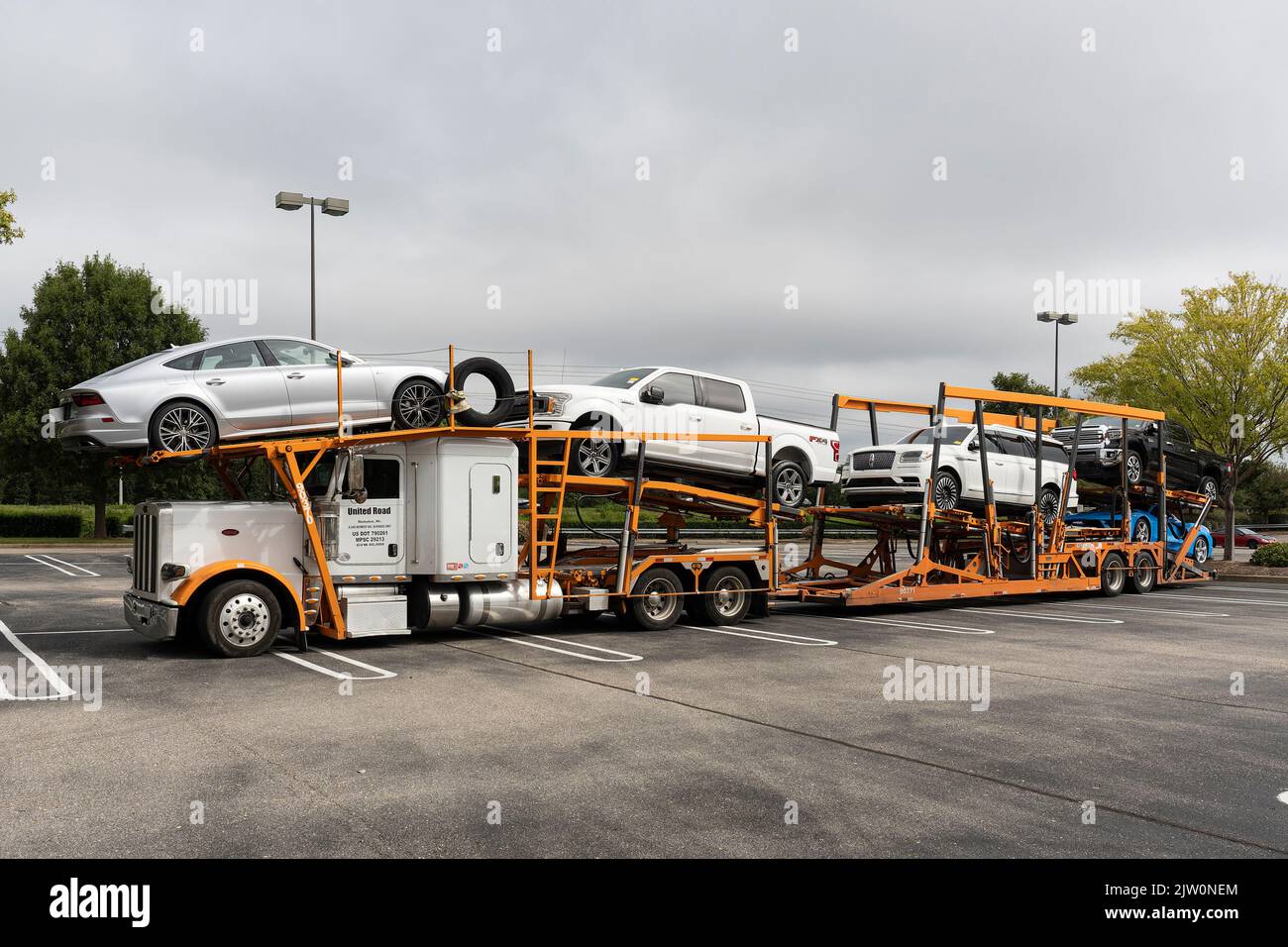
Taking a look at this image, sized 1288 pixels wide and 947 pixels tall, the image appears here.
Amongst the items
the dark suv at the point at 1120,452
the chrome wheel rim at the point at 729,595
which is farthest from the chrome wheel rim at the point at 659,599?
the dark suv at the point at 1120,452

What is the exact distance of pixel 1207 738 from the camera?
7.45 m

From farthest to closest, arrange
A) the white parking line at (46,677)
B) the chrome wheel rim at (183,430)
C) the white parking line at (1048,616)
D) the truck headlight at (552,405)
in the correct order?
the white parking line at (1048,616) → the truck headlight at (552,405) → the chrome wheel rim at (183,430) → the white parking line at (46,677)

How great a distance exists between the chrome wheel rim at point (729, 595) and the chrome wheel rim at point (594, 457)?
2.59 m

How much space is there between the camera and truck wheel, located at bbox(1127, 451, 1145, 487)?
Answer: 63.0 ft

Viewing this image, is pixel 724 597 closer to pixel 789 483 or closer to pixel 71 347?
pixel 789 483

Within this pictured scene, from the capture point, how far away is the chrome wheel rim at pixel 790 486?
1434 cm

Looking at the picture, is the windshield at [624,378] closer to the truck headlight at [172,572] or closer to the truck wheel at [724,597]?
the truck wheel at [724,597]

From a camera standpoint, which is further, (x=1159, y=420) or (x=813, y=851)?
(x=1159, y=420)

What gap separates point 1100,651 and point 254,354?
9941 millimetres

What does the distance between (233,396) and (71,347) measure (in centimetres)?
2828

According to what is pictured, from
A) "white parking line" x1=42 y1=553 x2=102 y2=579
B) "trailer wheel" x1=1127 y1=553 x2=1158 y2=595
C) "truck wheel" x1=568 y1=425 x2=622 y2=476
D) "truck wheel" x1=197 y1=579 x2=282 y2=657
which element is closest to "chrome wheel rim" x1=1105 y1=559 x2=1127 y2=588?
"trailer wheel" x1=1127 y1=553 x2=1158 y2=595

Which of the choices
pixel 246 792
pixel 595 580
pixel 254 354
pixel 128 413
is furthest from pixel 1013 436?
pixel 246 792
